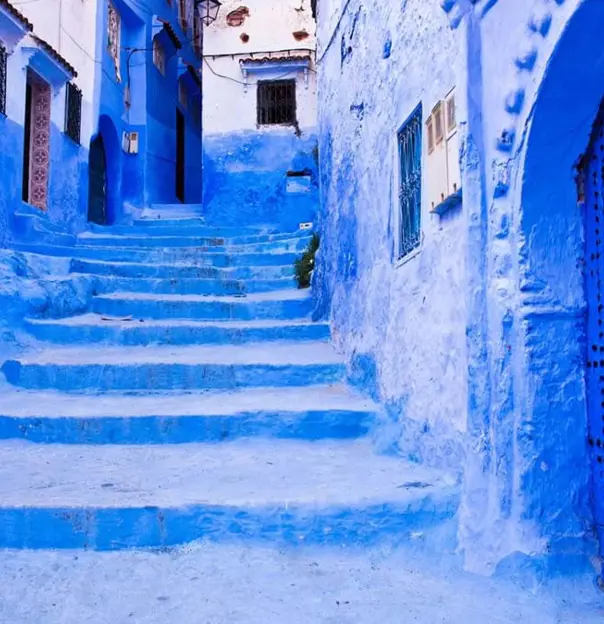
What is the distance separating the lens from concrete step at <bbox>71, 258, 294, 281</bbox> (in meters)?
8.02

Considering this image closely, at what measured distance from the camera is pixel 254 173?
13789 millimetres

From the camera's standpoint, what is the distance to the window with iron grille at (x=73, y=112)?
34.4 ft

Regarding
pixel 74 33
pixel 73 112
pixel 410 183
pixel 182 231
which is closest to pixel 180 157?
pixel 74 33

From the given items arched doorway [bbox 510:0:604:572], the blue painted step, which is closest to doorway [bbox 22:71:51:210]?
the blue painted step

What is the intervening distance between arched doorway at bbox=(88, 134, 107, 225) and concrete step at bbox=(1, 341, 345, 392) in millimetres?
7947

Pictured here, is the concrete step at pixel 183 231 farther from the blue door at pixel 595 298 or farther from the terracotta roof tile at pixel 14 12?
the blue door at pixel 595 298

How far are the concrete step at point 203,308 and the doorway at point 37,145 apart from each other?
11.7 ft

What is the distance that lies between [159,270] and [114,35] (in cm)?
756

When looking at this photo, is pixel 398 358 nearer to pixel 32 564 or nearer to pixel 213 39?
pixel 32 564

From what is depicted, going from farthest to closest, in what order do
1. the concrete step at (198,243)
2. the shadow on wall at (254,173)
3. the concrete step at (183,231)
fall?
1. the shadow on wall at (254,173)
2. the concrete step at (183,231)
3. the concrete step at (198,243)

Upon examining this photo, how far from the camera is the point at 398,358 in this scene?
13.8 ft

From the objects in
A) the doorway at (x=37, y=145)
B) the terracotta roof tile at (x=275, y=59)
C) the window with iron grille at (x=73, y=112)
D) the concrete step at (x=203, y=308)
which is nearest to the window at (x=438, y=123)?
the concrete step at (x=203, y=308)

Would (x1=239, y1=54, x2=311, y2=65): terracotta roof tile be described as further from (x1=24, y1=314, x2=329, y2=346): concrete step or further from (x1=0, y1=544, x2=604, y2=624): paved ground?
(x1=0, y1=544, x2=604, y2=624): paved ground

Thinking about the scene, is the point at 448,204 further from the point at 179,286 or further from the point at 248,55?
the point at 248,55
